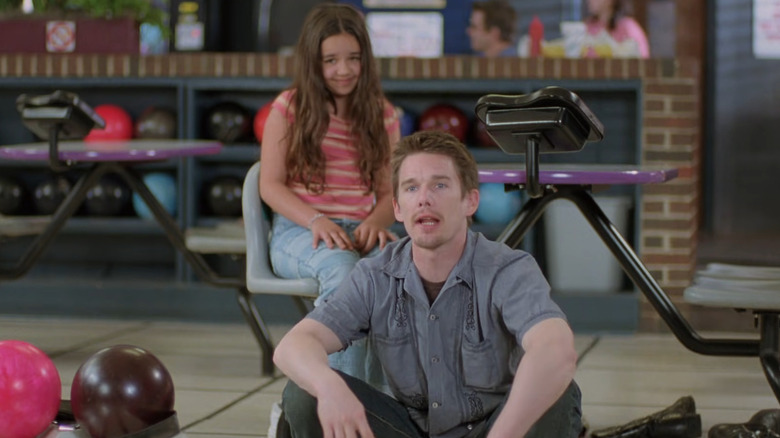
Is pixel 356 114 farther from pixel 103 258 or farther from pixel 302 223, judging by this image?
pixel 103 258

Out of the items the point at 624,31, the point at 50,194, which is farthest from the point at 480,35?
the point at 50,194

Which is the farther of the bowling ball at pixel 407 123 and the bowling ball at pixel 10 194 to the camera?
the bowling ball at pixel 10 194

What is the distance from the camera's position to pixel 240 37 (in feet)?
29.3

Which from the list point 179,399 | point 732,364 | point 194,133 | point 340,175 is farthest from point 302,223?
point 194,133

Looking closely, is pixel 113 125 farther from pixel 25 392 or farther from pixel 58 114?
pixel 25 392

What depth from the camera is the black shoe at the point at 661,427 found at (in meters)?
3.27

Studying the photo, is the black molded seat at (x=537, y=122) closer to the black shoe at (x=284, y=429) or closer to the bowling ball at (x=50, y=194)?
the black shoe at (x=284, y=429)

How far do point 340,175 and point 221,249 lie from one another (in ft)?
2.97

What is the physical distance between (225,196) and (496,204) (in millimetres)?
1247

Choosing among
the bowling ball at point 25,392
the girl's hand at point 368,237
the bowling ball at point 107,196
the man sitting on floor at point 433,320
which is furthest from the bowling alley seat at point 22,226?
the man sitting on floor at point 433,320

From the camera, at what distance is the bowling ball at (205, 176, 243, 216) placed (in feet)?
18.6

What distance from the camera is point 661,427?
3277 mm

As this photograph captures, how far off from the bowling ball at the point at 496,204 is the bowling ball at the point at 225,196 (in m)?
1.11

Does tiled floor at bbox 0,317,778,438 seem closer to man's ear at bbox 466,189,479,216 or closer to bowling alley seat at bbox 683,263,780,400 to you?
bowling alley seat at bbox 683,263,780,400
